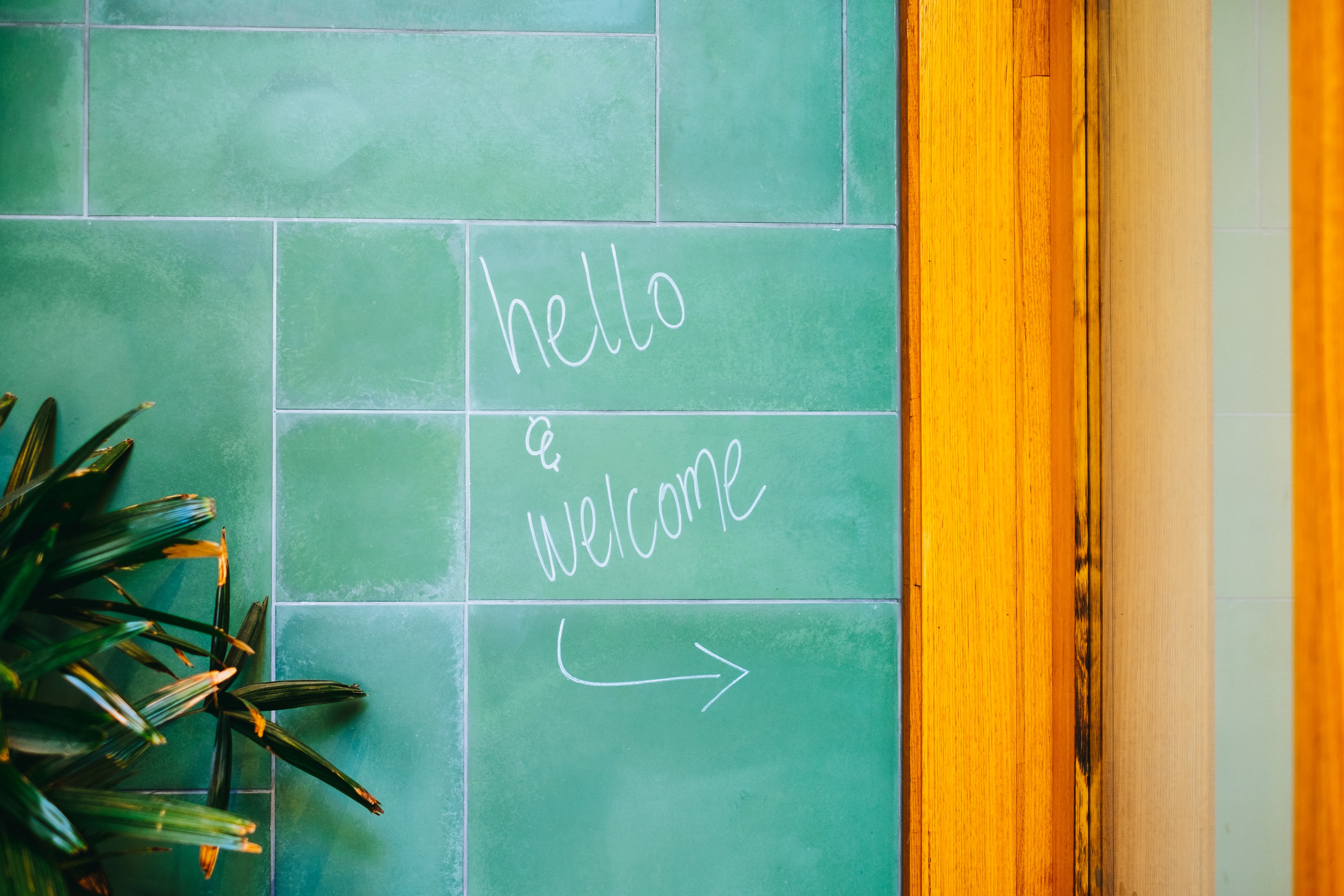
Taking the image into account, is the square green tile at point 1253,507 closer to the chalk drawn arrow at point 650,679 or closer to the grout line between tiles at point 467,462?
the chalk drawn arrow at point 650,679

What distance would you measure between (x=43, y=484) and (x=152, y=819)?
0.38 meters

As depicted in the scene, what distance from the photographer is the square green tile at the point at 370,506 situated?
1062 mm

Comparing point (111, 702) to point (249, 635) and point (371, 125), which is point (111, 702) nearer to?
point (249, 635)

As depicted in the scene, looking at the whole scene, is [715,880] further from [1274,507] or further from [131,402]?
[131,402]

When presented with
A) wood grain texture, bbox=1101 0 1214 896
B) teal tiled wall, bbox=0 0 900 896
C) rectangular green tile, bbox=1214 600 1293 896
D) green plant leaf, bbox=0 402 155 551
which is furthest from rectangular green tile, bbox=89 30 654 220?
rectangular green tile, bbox=1214 600 1293 896

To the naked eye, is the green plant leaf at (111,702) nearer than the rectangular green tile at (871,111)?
Yes

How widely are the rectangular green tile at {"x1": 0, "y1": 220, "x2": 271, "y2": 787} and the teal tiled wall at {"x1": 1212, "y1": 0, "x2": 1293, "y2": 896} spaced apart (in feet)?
3.82

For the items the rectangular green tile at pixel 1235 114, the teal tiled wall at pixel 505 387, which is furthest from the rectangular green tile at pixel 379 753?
the rectangular green tile at pixel 1235 114

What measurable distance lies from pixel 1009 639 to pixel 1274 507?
385mm

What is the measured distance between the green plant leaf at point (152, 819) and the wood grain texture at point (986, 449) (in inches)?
32.8

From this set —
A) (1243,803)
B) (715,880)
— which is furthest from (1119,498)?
(715,880)

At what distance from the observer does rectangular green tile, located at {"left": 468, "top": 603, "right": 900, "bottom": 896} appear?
3.49 ft

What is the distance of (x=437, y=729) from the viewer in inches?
41.8

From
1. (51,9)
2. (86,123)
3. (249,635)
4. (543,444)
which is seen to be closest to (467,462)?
(543,444)
